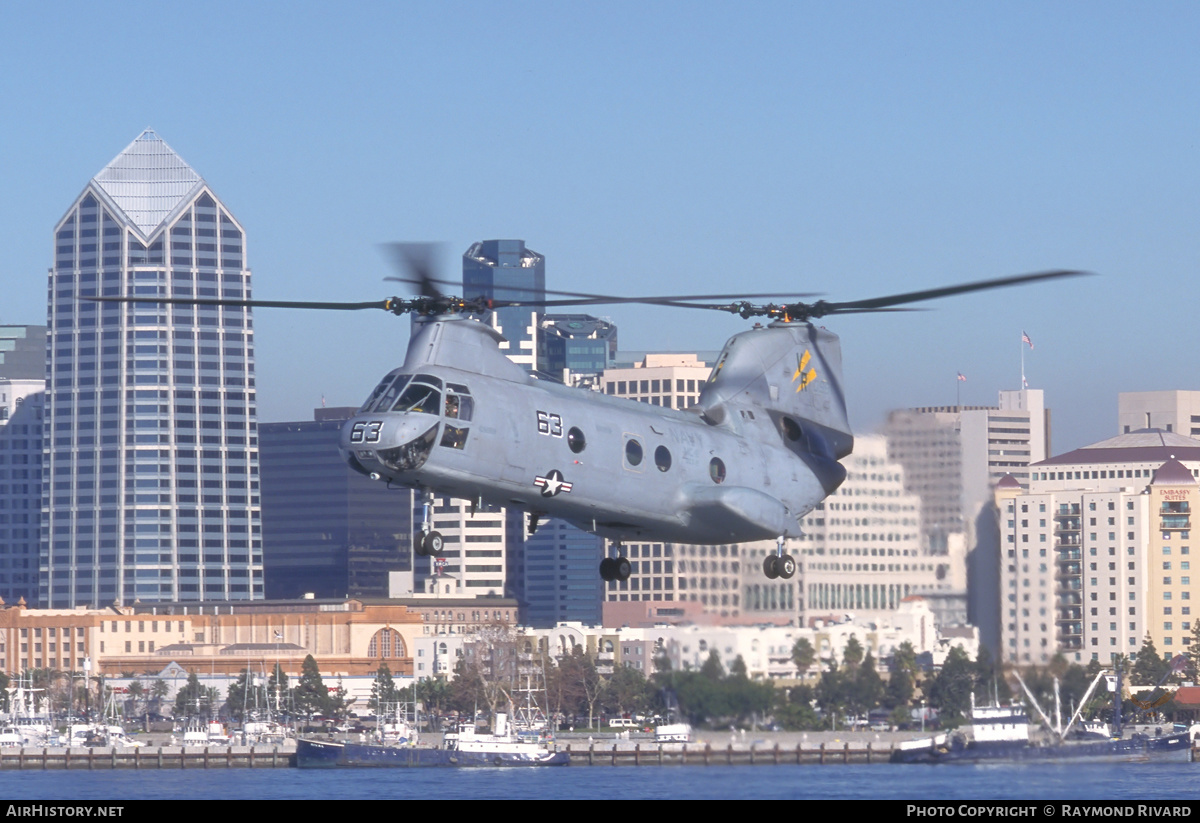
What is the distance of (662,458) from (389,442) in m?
8.25

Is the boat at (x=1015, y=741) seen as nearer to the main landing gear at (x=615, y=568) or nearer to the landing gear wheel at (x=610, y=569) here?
the main landing gear at (x=615, y=568)

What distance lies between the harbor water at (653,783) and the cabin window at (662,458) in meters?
7.62

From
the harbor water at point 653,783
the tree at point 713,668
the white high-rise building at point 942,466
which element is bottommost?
the harbor water at point 653,783

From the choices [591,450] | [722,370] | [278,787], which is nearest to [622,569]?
[591,450]

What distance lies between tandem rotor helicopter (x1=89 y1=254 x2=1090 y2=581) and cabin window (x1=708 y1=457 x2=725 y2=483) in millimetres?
36

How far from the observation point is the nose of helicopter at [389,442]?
180 ft

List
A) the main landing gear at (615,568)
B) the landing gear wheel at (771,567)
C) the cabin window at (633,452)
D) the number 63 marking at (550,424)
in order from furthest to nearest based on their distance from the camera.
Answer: the main landing gear at (615,568), the landing gear wheel at (771,567), the cabin window at (633,452), the number 63 marking at (550,424)

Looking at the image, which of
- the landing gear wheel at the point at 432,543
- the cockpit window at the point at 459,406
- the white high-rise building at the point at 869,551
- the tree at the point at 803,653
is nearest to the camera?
the landing gear wheel at the point at 432,543

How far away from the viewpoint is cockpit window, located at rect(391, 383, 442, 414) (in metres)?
55.7

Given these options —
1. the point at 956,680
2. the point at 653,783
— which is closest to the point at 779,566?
the point at 956,680

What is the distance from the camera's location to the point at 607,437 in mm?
59000

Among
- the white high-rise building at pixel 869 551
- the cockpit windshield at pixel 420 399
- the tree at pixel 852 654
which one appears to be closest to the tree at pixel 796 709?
the tree at pixel 852 654

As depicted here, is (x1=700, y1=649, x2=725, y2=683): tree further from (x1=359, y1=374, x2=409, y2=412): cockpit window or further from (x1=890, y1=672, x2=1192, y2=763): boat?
(x1=359, y1=374, x2=409, y2=412): cockpit window

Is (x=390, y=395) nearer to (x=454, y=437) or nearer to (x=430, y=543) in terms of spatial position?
(x=454, y=437)
